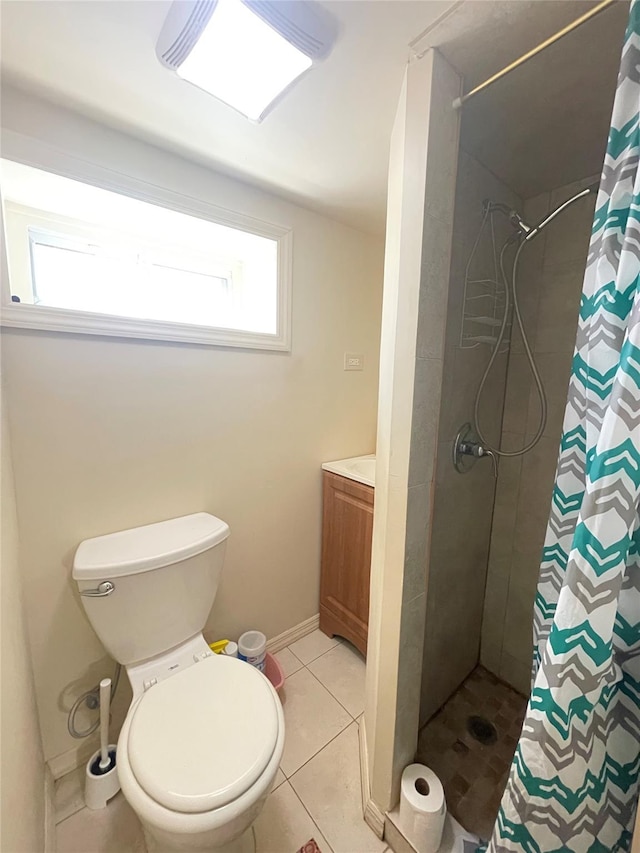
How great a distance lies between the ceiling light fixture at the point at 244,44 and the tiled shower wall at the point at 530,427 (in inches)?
43.4

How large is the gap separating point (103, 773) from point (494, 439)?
1925mm

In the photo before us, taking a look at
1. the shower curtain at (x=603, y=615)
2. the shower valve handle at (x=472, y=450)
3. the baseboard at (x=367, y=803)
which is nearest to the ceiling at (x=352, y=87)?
the shower curtain at (x=603, y=615)

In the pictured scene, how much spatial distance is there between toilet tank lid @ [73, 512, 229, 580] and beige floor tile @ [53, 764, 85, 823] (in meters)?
0.80

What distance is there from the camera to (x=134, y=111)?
105 centimetres

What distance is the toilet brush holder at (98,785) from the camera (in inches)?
43.1

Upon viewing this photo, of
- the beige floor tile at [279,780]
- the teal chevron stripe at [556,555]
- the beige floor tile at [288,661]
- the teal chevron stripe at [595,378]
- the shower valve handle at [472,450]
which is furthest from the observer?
the beige floor tile at [288,661]

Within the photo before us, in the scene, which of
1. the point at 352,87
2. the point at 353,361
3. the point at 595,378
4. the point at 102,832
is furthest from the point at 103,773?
the point at 352,87

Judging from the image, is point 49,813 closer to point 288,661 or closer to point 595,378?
point 288,661

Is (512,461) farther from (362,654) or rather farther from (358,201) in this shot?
(358,201)

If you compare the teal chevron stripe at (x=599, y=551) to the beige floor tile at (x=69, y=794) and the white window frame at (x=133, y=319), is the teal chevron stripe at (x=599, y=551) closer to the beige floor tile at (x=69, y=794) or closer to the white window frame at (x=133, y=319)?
the white window frame at (x=133, y=319)

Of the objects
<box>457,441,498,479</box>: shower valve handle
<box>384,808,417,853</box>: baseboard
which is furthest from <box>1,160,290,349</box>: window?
<box>384,808,417,853</box>: baseboard

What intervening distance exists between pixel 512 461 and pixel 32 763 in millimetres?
1928

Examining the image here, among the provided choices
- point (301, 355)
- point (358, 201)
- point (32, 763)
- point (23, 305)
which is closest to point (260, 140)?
point (358, 201)

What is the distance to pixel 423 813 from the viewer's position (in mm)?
939
